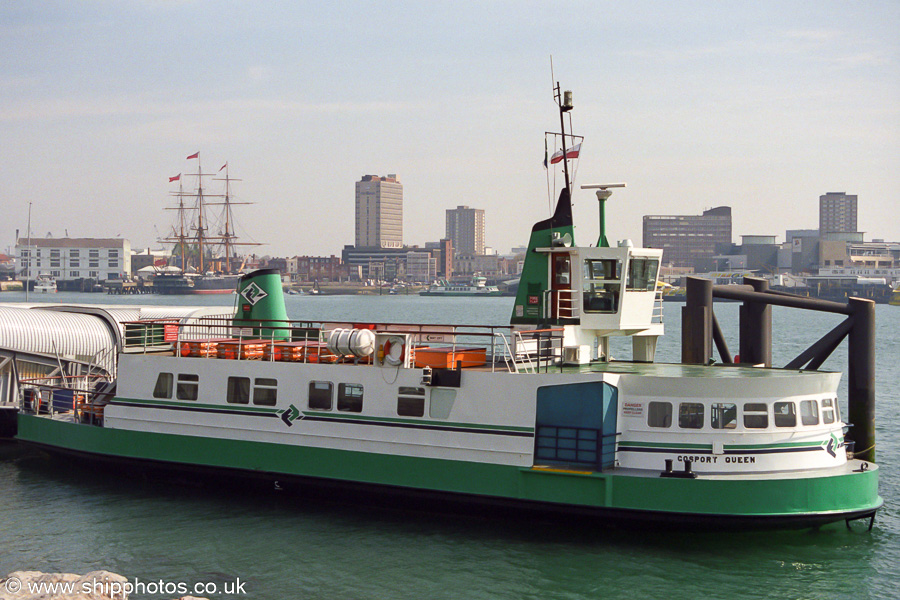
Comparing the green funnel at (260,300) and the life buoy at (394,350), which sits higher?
the green funnel at (260,300)

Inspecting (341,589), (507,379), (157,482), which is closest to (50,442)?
(157,482)

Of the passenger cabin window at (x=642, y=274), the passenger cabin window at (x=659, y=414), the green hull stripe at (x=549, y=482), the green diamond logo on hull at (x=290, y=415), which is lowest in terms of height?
the green hull stripe at (x=549, y=482)

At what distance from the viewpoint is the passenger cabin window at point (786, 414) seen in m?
15.6

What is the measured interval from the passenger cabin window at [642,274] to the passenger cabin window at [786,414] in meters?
4.38

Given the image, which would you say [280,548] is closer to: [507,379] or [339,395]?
[339,395]

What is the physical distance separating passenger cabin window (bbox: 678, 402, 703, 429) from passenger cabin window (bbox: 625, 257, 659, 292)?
3.79m

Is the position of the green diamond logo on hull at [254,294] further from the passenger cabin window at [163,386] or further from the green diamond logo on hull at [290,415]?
the green diamond logo on hull at [290,415]

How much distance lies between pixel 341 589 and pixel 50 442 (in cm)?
1213

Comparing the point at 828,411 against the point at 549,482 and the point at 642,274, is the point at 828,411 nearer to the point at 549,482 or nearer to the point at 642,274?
the point at 642,274

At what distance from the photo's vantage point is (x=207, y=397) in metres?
19.5

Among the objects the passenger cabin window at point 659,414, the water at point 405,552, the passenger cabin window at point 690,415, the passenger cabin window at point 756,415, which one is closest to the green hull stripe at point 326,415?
the water at point 405,552

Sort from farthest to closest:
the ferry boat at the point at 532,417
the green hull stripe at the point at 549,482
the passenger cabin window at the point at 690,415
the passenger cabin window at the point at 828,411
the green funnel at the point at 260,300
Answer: the green funnel at the point at 260,300 < the passenger cabin window at the point at 828,411 < the passenger cabin window at the point at 690,415 < the ferry boat at the point at 532,417 < the green hull stripe at the point at 549,482

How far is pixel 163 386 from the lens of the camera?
20.1m

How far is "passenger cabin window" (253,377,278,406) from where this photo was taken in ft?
61.5
